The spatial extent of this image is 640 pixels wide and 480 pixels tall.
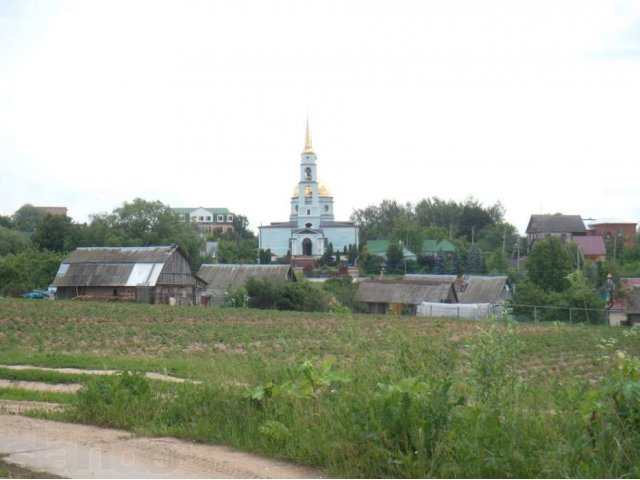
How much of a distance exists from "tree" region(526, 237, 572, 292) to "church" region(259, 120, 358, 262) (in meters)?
58.2

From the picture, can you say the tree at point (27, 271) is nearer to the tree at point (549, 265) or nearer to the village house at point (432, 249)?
the tree at point (549, 265)

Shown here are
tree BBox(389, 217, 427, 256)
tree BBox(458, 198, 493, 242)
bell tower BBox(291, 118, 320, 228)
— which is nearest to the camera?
tree BBox(389, 217, 427, 256)

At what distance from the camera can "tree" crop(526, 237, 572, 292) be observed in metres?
59.9

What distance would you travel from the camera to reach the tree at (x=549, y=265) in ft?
196

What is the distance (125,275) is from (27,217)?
96466mm

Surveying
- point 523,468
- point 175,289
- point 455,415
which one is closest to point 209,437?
point 455,415

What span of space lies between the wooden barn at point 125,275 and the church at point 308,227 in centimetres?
5486

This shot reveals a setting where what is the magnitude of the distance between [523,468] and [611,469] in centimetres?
70

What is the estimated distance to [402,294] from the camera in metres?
61.1

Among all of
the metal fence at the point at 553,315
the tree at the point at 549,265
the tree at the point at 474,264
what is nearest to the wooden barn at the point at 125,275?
the metal fence at the point at 553,315

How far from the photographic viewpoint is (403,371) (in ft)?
29.6

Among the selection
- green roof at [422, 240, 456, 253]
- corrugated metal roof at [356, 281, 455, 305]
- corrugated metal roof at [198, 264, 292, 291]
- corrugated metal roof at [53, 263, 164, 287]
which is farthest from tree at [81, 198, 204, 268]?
green roof at [422, 240, 456, 253]

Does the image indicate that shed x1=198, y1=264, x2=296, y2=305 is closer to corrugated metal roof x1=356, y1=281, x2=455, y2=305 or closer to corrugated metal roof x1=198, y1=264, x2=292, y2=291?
corrugated metal roof x1=198, y1=264, x2=292, y2=291

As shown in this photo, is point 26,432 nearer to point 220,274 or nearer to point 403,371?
point 403,371
